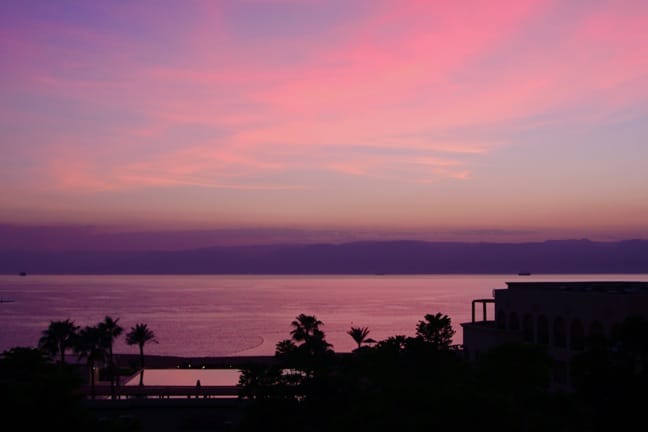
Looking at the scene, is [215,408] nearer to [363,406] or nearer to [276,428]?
[276,428]

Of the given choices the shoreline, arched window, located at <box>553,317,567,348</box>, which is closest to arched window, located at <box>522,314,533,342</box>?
arched window, located at <box>553,317,567,348</box>

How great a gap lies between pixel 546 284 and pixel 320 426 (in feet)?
140

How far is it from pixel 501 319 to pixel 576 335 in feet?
39.0

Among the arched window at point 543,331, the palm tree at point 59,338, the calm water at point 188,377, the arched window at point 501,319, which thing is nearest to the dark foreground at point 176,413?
the palm tree at point 59,338

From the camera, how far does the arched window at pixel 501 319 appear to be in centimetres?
6444

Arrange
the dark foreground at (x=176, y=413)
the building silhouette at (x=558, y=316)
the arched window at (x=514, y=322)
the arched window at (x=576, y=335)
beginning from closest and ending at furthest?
1. the dark foreground at (x=176, y=413)
2. the building silhouette at (x=558, y=316)
3. the arched window at (x=576, y=335)
4. the arched window at (x=514, y=322)

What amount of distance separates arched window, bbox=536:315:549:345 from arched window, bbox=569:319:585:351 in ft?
11.7

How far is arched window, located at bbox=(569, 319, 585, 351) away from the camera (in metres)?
52.8

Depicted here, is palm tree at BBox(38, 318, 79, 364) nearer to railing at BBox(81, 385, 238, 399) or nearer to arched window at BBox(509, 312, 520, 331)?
railing at BBox(81, 385, 238, 399)

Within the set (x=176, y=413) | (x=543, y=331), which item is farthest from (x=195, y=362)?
(x=543, y=331)

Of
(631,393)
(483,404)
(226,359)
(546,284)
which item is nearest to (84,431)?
(483,404)

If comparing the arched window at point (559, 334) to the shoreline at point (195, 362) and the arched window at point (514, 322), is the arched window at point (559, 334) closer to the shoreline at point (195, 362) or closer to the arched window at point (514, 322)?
the arched window at point (514, 322)

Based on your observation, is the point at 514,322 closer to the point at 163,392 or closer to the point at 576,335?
the point at 576,335

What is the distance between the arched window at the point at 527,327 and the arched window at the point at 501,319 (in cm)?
324
